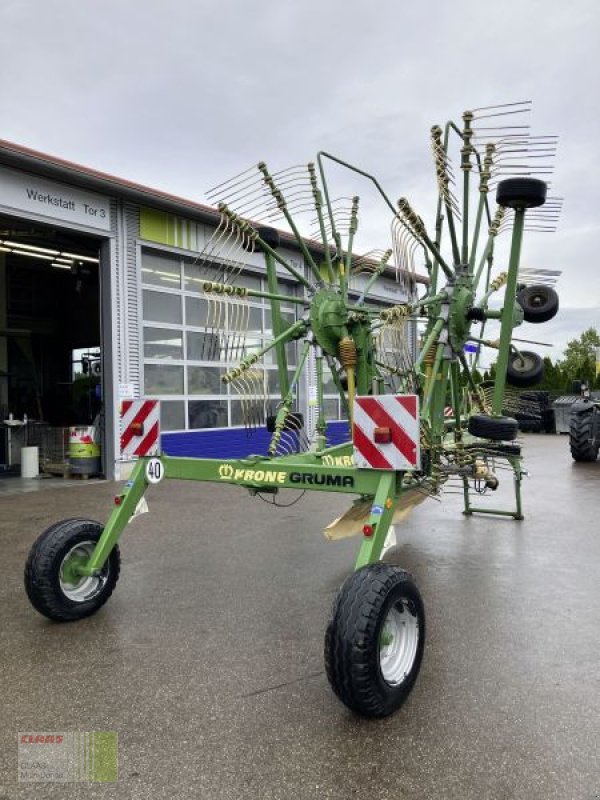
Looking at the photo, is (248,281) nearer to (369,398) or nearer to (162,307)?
(162,307)

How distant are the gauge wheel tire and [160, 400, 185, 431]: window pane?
7444 mm

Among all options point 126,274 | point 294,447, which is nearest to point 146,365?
point 126,274

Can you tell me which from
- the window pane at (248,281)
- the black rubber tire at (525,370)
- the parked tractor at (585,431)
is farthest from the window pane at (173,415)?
the parked tractor at (585,431)

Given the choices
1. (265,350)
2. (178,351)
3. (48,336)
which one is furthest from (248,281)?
(265,350)

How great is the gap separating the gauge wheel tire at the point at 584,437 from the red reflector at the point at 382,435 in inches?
414

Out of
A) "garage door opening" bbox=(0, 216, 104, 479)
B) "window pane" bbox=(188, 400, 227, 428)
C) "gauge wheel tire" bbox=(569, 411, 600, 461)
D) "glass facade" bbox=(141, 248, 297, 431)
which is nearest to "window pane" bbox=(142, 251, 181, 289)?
"glass facade" bbox=(141, 248, 297, 431)

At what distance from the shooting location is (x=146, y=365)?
11.0 metres

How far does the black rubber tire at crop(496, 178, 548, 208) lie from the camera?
3.88m

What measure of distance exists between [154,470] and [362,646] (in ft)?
6.02

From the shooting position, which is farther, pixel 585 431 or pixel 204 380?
pixel 585 431

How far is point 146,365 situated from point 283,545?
6087 mm

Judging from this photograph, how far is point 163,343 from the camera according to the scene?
1133 cm

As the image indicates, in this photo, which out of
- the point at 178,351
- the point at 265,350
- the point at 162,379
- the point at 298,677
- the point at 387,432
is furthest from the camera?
the point at 178,351

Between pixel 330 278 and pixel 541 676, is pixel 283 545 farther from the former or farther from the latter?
pixel 541 676
